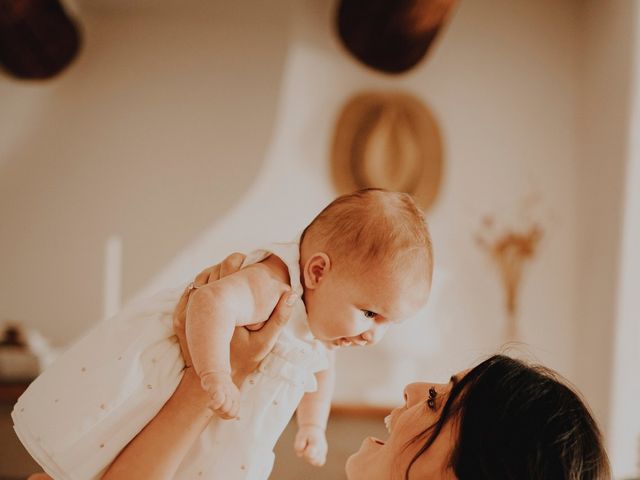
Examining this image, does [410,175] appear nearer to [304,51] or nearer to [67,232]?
[304,51]

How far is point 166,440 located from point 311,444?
32 centimetres

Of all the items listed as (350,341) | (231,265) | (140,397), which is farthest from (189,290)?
(350,341)

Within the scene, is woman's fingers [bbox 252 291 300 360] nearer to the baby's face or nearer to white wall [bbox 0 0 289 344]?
the baby's face

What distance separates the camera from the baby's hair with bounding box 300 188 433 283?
0.95m

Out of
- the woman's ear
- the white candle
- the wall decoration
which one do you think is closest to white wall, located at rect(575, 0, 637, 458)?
the wall decoration

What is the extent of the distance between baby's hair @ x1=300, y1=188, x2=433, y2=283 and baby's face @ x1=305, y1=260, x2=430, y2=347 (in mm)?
27

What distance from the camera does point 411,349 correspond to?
2.88m

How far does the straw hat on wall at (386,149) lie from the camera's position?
2.97m

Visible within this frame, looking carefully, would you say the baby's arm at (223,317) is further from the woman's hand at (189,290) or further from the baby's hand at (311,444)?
the baby's hand at (311,444)

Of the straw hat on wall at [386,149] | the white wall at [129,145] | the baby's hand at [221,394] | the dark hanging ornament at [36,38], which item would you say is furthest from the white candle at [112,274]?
the baby's hand at [221,394]

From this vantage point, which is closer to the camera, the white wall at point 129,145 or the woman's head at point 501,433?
the woman's head at point 501,433

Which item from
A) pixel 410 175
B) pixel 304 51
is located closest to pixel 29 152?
pixel 304 51

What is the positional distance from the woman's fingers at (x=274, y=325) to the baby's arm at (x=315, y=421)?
0.64ft

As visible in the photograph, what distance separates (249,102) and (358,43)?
0.67 m
